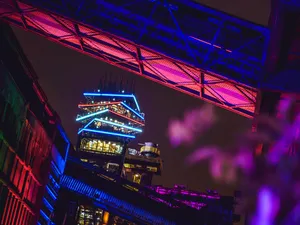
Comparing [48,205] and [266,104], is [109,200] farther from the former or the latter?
[266,104]

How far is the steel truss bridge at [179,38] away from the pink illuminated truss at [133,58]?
39 mm

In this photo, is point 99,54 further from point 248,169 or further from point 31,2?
point 248,169

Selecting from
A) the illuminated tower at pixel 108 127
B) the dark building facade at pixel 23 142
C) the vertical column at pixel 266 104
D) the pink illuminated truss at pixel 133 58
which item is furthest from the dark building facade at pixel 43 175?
the illuminated tower at pixel 108 127

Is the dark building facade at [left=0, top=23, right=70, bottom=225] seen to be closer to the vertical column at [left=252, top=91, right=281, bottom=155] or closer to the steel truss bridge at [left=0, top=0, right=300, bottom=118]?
the steel truss bridge at [left=0, top=0, right=300, bottom=118]

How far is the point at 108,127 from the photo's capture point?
73.6 m

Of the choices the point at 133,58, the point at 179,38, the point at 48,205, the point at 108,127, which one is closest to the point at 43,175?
the point at 48,205

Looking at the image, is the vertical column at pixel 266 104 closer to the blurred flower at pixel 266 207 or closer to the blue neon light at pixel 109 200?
the blurred flower at pixel 266 207

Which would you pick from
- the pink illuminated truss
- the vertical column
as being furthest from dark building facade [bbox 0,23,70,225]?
the vertical column

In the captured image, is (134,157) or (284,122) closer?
(284,122)

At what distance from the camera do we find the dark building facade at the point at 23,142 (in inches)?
616

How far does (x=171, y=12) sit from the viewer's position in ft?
55.2

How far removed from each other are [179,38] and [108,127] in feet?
187

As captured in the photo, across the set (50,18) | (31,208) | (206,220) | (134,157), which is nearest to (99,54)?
(50,18)

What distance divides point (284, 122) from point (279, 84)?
1.09 meters
